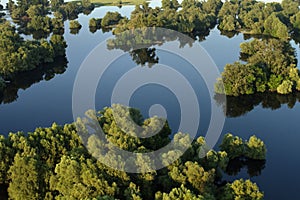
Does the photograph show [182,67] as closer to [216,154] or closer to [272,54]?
[272,54]

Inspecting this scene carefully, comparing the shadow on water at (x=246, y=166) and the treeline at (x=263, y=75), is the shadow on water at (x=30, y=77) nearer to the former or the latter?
the treeline at (x=263, y=75)

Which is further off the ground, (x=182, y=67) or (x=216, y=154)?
(x=182, y=67)

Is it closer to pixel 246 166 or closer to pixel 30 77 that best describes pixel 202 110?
pixel 246 166

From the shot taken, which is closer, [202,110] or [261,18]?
[202,110]

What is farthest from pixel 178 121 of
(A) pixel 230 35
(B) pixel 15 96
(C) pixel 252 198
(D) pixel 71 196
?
(A) pixel 230 35

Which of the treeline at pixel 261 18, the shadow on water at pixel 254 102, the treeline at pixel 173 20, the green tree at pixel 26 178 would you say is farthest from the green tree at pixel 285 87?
the green tree at pixel 26 178

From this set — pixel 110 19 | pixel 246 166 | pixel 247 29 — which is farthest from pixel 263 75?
pixel 110 19
